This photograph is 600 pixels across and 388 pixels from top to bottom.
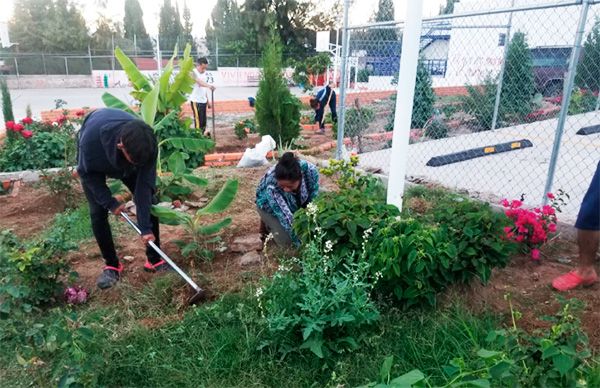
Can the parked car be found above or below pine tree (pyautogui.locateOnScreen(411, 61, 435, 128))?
above

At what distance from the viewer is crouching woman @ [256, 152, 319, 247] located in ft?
10.6

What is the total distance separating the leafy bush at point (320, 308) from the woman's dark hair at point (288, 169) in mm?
631

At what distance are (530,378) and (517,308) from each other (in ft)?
4.32

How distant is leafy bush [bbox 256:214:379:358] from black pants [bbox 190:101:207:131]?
22.5ft

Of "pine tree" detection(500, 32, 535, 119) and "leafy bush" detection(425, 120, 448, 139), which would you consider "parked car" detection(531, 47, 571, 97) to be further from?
Result: "leafy bush" detection(425, 120, 448, 139)

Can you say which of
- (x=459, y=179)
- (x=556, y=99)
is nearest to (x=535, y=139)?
(x=459, y=179)

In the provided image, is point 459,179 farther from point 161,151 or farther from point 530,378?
point 530,378

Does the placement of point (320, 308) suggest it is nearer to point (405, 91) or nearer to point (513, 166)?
point (405, 91)

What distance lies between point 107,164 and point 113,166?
0.09 meters

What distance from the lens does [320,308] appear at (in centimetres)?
228

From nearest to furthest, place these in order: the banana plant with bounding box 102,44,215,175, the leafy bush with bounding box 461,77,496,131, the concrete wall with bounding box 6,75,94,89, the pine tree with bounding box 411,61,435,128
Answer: the banana plant with bounding box 102,44,215,175 < the pine tree with bounding box 411,61,435,128 < the leafy bush with bounding box 461,77,496,131 < the concrete wall with bounding box 6,75,94,89

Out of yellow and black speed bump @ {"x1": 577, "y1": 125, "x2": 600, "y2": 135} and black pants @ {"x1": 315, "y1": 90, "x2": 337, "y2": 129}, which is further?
black pants @ {"x1": 315, "y1": 90, "x2": 337, "y2": 129}

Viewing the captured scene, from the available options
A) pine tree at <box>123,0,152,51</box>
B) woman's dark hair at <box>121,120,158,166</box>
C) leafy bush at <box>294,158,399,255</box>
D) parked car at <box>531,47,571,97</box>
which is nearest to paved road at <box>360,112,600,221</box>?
Answer: parked car at <box>531,47,571,97</box>

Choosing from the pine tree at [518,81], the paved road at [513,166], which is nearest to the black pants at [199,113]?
the paved road at [513,166]
